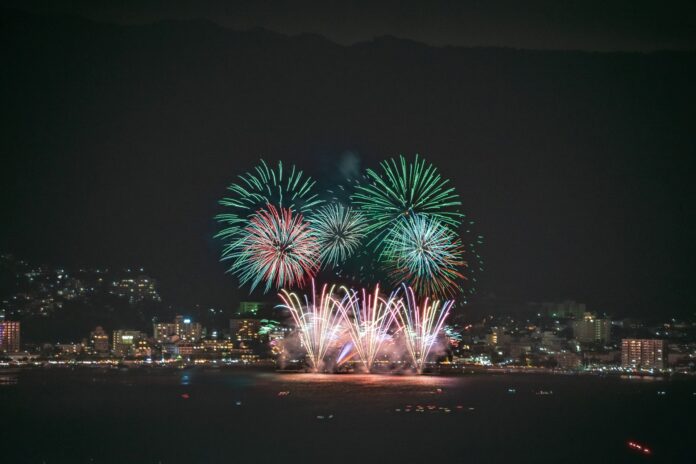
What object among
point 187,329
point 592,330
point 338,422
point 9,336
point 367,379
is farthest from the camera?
point 187,329

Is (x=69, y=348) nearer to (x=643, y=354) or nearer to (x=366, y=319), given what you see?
(x=643, y=354)

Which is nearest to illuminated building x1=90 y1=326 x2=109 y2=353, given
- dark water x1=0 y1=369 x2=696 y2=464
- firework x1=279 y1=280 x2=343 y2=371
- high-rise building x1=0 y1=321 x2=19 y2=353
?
high-rise building x1=0 y1=321 x2=19 y2=353

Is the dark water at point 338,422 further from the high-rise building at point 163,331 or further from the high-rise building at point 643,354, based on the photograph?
the high-rise building at point 163,331

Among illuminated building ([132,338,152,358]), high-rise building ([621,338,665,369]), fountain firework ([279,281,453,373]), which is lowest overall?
illuminated building ([132,338,152,358])

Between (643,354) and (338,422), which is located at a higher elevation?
(338,422)

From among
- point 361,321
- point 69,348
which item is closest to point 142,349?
point 69,348

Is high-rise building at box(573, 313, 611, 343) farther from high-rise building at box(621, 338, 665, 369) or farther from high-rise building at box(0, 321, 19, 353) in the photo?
high-rise building at box(0, 321, 19, 353)
